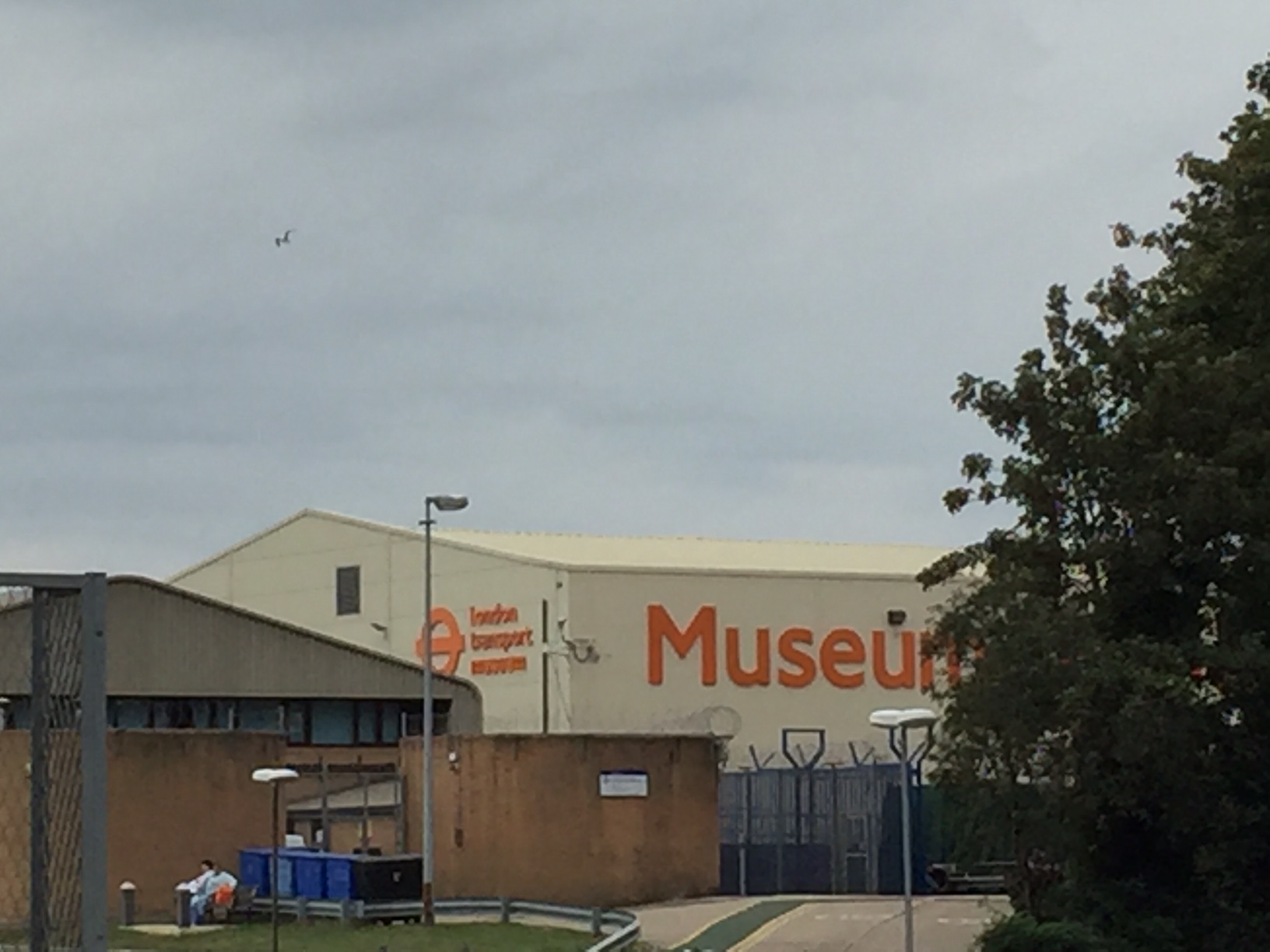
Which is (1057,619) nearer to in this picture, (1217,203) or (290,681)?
(1217,203)

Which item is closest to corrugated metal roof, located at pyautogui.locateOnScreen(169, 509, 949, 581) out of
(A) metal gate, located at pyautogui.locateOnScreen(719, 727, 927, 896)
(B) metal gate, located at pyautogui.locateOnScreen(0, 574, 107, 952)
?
(A) metal gate, located at pyautogui.locateOnScreen(719, 727, 927, 896)

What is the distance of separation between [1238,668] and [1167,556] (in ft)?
6.60

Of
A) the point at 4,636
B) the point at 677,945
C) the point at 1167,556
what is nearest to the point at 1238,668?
the point at 1167,556

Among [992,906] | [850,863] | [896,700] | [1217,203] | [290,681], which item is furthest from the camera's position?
[896,700]

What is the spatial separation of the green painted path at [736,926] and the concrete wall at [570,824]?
9.09 feet

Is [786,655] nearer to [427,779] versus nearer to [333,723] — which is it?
[333,723]

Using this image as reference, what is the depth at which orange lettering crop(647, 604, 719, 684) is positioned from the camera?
214ft

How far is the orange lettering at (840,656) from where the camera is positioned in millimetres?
67438

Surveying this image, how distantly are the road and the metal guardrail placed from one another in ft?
3.59

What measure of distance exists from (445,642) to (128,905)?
3018cm

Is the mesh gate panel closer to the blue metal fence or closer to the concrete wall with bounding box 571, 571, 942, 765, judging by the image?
the blue metal fence

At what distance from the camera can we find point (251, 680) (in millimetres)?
54094

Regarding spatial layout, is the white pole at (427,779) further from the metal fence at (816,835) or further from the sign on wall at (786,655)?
the sign on wall at (786,655)

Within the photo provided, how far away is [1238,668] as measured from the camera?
27.9 m
